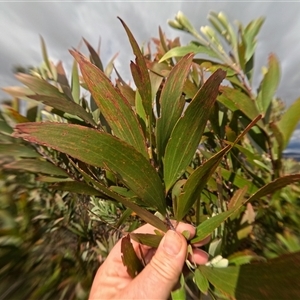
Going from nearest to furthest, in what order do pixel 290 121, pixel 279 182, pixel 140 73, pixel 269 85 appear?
pixel 279 182 → pixel 140 73 → pixel 290 121 → pixel 269 85

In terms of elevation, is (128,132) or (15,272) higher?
(128,132)

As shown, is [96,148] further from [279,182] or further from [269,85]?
[269,85]

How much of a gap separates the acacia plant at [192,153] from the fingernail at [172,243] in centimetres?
2

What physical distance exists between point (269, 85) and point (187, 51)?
266mm

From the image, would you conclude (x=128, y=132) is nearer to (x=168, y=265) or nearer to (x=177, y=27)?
(x=168, y=265)

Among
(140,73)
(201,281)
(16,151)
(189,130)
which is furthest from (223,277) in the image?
(16,151)

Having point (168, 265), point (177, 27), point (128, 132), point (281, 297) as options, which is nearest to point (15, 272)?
point (168, 265)

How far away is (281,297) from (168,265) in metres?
0.22

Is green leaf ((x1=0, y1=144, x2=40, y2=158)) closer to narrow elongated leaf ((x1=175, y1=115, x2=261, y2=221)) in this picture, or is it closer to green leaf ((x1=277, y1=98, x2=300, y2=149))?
narrow elongated leaf ((x1=175, y1=115, x2=261, y2=221))

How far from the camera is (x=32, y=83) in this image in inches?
26.9

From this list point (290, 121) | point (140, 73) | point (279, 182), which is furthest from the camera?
point (290, 121)

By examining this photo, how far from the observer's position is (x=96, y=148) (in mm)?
362

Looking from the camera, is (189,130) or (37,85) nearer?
(189,130)

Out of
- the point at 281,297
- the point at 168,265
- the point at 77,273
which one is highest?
the point at 281,297
